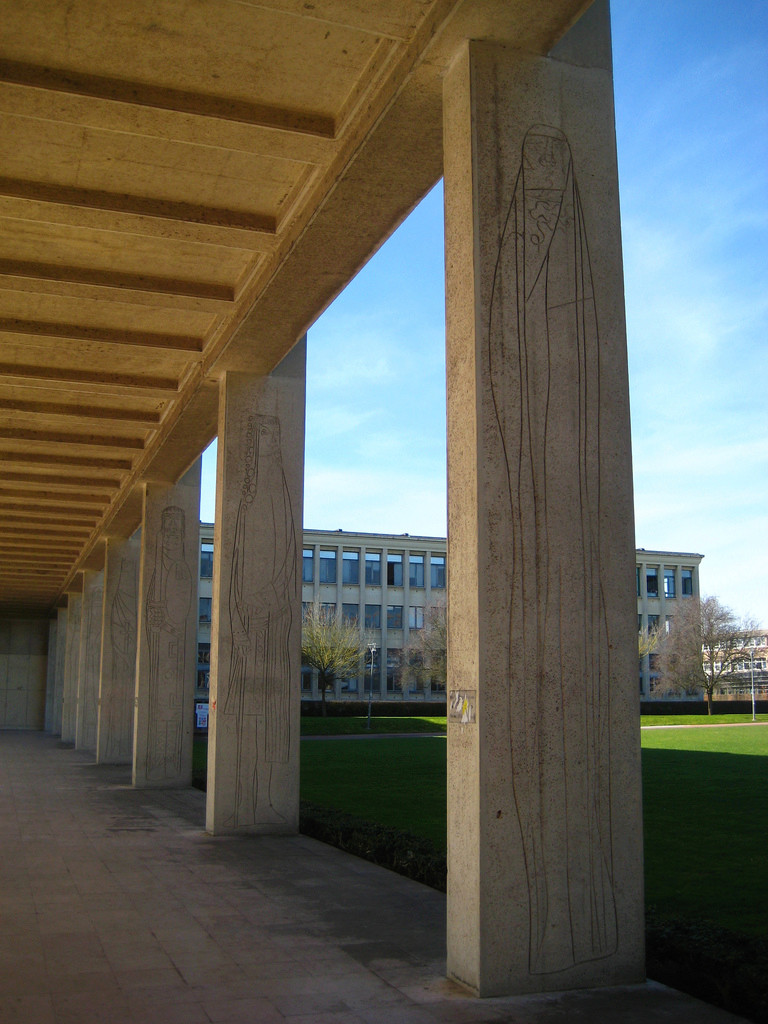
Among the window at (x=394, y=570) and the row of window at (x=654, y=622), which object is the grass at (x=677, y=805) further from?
the row of window at (x=654, y=622)

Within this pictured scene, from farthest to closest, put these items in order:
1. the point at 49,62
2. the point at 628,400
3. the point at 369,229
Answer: the point at 369,229 → the point at 49,62 → the point at 628,400

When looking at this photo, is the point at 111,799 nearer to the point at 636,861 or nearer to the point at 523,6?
the point at 636,861

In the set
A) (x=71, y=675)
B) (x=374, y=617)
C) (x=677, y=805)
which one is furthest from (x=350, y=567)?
(x=677, y=805)

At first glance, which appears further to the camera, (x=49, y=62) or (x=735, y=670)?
(x=735, y=670)

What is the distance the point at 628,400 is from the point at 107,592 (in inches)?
716

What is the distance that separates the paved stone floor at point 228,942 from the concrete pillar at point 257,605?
59 centimetres

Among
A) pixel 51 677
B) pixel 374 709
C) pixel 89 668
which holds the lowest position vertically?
pixel 374 709

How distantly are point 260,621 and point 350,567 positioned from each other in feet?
160

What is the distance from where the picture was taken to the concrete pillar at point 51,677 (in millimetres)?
39469

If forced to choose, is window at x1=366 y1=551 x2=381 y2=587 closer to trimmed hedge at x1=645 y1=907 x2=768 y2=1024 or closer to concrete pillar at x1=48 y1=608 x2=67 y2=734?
concrete pillar at x1=48 y1=608 x2=67 y2=734

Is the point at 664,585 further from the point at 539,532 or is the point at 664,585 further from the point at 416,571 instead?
the point at 539,532

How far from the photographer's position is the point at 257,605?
36.2ft

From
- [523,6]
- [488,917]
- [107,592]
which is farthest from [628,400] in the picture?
[107,592]

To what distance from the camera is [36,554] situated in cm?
2592
